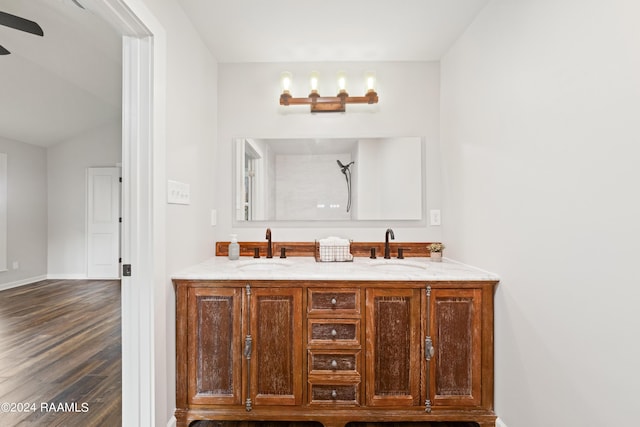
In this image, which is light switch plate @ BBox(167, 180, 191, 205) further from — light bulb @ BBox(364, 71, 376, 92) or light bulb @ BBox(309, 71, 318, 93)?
light bulb @ BBox(364, 71, 376, 92)

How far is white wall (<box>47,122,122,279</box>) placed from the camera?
5.27m

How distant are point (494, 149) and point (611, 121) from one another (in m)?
0.67

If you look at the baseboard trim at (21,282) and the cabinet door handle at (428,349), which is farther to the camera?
the baseboard trim at (21,282)

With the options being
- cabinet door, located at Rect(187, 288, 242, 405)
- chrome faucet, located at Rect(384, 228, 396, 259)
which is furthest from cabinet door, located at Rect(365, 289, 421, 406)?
cabinet door, located at Rect(187, 288, 242, 405)

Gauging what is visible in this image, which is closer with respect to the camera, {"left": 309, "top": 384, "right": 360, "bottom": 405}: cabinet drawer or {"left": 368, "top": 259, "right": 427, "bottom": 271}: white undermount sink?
{"left": 309, "top": 384, "right": 360, "bottom": 405}: cabinet drawer

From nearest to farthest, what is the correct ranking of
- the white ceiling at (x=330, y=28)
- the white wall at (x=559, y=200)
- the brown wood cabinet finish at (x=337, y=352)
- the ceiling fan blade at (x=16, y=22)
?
the white wall at (x=559, y=200), the brown wood cabinet finish at (x=337, y=352), the white ceiling at (x=330, y=28), the ceiling fan blade at (x=16, y=22)

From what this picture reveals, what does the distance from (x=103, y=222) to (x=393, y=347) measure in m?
5.70

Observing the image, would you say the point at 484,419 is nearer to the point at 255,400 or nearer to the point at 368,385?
the point at 368,385

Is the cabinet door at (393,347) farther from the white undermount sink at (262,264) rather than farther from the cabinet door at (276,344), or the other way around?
the white undermount sink at (262,264)

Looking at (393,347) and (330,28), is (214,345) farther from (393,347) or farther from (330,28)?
(330,28)

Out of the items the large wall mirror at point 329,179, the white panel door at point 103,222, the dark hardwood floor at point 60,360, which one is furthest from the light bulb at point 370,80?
the white panel door at point 103,222

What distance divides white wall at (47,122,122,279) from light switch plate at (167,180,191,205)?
463 cm

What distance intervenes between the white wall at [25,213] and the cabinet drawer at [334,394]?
5549 millimetres

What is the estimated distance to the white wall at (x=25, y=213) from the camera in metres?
4.66
